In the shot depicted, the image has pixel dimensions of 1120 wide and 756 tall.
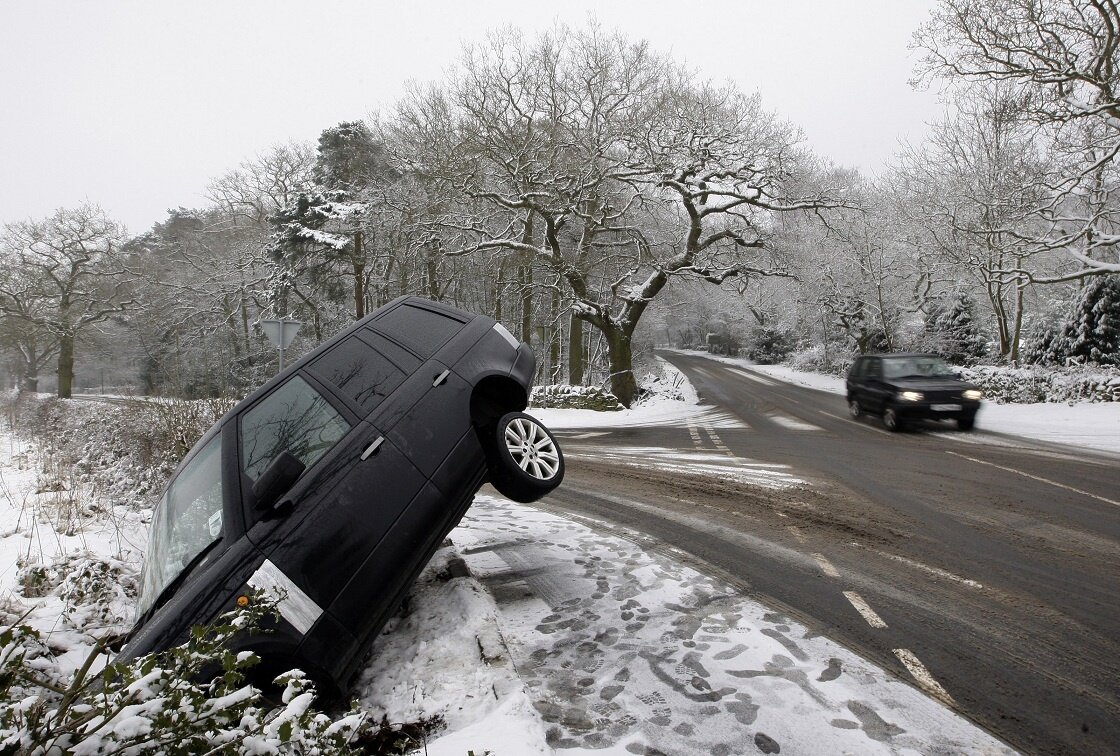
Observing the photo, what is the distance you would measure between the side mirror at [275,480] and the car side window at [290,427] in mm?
289

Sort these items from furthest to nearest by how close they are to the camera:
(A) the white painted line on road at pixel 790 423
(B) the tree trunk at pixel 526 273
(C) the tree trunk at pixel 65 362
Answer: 1. (C) the tree trunk at pixel 65 362
2. (B) the tree trunk at pixel 526 273
3. (A) the white painted line on road at pixel 790 423

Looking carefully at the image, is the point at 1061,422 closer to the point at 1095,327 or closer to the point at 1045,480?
the point at 1045,480

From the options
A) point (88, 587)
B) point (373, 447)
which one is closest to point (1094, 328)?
point (373, 447)

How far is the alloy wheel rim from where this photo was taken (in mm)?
4371

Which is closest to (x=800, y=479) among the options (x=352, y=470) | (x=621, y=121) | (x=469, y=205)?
(x=352, y=470)

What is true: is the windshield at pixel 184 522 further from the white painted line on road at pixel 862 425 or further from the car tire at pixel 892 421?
the car tire at pixel 892 421

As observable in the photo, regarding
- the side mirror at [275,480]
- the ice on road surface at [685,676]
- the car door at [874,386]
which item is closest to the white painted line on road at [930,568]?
the ice on road surface at [685,676]

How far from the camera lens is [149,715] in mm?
1307

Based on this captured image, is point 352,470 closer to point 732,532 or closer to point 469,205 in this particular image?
point 732,532

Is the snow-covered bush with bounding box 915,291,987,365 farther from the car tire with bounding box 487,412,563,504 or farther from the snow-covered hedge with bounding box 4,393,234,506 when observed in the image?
the snow-covered hedge with bounding box 4,393,234,506

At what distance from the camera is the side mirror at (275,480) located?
285 cm

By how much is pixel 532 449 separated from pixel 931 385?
1144cm

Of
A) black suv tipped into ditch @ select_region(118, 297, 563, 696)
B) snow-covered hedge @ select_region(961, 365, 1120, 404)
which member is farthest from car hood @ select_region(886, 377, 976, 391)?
black suv tipped into ditch @ select_region(118, 297, 563, 696)

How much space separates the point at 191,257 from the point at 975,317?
47242 millimetres
